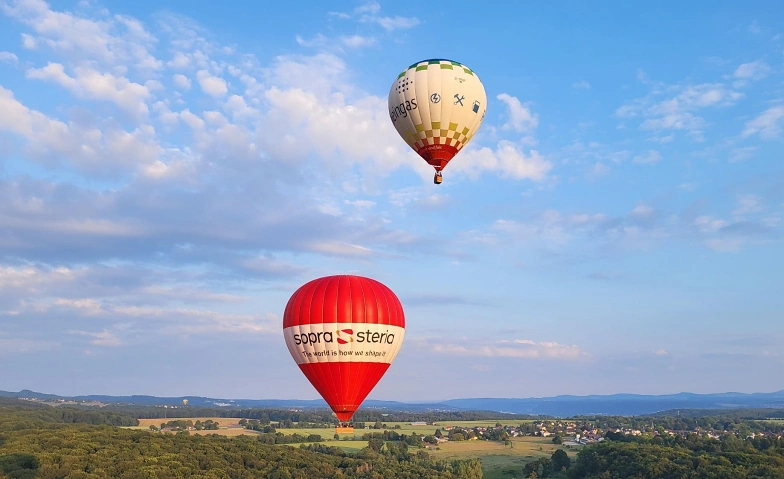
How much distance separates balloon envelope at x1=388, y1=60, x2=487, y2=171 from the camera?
32500 mm

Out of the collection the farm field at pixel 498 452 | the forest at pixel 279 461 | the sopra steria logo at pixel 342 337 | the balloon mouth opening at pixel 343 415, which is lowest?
the farm field at pixel 498 452

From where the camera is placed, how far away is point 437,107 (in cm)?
3247

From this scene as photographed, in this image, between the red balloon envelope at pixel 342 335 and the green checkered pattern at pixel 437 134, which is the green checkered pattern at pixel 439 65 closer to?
the green checkered pattern at pixel 437 134

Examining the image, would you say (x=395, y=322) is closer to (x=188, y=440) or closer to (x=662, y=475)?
(x=662, y=475)

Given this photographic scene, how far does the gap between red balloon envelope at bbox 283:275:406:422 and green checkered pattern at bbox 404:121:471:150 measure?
7949 millimetres

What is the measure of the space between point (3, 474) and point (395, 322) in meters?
40.3

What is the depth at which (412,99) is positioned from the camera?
3272 centimetres

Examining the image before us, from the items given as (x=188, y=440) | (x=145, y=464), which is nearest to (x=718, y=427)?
(x=188, y=440)

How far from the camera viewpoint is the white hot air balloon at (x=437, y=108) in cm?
3250

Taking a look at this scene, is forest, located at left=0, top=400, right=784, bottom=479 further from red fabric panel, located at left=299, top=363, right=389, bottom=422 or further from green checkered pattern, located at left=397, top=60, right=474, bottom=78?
green checkered pattern, located at left=397, top=60, right=474, bottom=78

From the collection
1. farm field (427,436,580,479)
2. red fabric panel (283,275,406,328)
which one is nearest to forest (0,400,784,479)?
farm field (427,436,580,479)

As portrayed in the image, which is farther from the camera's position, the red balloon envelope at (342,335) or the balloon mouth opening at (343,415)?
the balloon mouth opening at (343,415)

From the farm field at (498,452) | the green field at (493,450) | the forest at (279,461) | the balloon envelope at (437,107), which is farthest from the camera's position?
the farm field at (498,452)

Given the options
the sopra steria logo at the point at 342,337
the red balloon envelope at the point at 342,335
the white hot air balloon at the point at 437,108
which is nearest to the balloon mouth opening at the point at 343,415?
the red balloon envelope at the point at 342,335
